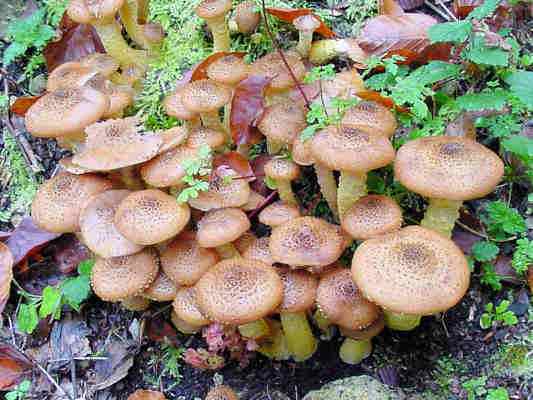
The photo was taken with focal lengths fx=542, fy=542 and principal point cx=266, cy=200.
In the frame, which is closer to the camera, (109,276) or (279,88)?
(109,276)

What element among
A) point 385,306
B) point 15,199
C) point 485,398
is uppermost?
point 385,306

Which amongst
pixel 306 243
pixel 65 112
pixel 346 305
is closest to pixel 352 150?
pixel 306 243

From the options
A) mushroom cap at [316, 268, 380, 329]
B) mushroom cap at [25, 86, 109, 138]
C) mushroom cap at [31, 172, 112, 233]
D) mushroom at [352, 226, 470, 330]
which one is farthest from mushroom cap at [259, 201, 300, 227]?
mushroom cap at [25, 86, 109, 138]

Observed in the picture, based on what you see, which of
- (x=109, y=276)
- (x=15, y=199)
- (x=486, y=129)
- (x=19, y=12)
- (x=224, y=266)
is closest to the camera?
(x=224, y=266)

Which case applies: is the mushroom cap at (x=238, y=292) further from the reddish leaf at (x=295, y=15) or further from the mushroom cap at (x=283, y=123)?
the reddish leaf at (x=295, y=15)

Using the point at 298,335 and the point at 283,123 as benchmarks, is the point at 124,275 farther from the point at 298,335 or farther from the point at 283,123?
the point at 283,123

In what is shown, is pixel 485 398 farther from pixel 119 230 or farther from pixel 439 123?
pixel 119 230

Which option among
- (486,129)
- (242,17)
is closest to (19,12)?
(242,17)
